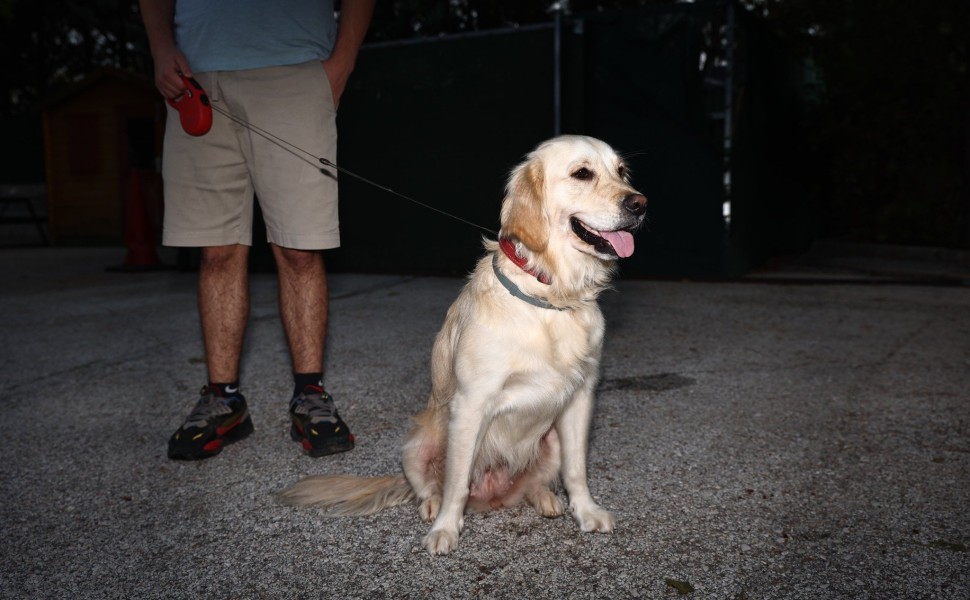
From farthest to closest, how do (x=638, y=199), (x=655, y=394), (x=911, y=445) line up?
(x=655, y=394) → (x=911, y=445) → (x=638, y=199)

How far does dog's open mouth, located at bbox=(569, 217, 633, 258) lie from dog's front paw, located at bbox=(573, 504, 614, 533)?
0.74 metres

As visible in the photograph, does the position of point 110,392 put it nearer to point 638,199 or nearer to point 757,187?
point 638,199

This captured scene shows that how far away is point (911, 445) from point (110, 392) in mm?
3465

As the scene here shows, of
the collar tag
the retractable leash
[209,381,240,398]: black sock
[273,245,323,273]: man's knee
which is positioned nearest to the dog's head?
the collar tag

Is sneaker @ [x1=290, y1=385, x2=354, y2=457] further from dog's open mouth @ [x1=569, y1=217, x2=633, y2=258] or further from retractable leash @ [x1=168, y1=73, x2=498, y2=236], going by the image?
dog's open mouth @ [x1=569, y1=217, x2=633, y2=258]

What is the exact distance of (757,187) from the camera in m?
7.64

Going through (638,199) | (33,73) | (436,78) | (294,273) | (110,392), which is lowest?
(110,392)

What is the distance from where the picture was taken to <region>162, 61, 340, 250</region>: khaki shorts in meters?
2.89

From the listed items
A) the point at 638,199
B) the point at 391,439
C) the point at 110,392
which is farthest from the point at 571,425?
A: the point at 110,392

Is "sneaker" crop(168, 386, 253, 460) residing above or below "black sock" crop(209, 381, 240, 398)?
below

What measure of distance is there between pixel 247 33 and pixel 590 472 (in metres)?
1.97

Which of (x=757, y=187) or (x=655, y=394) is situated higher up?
(x=757, y=187)

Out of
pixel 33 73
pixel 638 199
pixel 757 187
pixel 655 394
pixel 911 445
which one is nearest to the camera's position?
pixel 638 199

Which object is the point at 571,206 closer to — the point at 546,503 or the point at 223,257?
the point at 546,503
